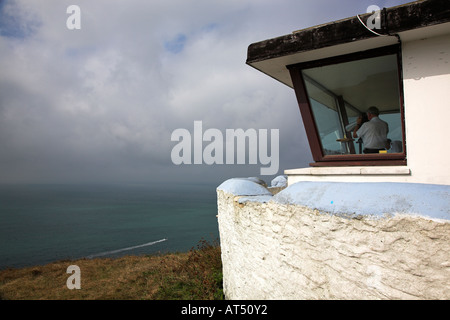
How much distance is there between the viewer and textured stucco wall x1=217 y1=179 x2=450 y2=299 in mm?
2451

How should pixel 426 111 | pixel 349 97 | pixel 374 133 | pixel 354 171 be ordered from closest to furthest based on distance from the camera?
pixel 426 111
pixel 354 171
pixel 374 133
pixel 349 97

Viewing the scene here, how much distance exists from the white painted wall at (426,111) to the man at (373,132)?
0.56 metres

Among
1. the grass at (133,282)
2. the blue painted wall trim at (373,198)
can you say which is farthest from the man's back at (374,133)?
the grass at (133,282)

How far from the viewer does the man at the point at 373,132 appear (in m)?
4.27

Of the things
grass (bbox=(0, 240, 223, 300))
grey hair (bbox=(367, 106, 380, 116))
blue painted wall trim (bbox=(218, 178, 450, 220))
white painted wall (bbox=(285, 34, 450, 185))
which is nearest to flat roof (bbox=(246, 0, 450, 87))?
white painted wall (bbox=(285, 34, 450, 185))

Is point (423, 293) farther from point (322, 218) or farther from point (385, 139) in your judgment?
point (385, 139)

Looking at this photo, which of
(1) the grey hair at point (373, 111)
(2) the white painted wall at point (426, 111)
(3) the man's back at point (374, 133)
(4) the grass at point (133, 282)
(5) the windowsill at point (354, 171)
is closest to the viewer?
(2) the white painted wall at point (426, 111)

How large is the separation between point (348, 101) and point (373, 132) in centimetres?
76

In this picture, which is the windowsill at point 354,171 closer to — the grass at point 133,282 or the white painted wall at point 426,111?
the white painted wall at point 426,111

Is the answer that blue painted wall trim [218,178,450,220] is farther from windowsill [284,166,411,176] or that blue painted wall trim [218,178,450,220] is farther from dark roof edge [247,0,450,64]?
dark roof edge [247,0,450,64]

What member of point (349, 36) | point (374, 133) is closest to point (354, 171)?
point (374, 133)

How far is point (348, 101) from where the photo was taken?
479 centimetres

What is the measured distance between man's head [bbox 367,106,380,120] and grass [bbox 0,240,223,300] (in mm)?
6441

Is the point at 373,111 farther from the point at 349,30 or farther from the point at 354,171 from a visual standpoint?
the point at 349,30
